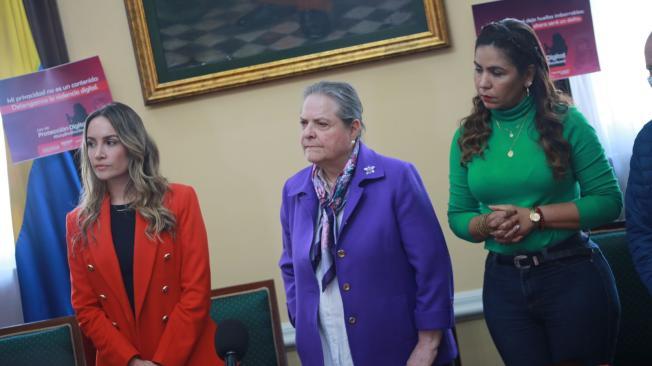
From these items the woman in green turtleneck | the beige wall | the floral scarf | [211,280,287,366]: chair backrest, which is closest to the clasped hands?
the woman in green turtleneck

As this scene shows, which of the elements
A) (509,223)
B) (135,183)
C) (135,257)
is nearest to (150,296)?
(135,257)

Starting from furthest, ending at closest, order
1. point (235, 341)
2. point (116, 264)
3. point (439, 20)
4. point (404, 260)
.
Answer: point (439, 20), point (116, 264), point (404, 260), point (235, 341)

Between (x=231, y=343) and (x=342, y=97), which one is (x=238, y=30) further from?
(x=231, y=343)

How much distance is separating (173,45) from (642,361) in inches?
107

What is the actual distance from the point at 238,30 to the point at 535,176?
206 cm

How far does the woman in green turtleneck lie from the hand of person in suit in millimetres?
205

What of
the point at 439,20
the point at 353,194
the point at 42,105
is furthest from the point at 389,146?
the point at 42,105

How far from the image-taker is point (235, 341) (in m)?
1.80

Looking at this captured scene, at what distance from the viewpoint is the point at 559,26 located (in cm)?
379

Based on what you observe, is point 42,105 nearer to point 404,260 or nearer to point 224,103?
point 224,103

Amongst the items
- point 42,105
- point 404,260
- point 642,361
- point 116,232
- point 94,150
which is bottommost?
point 642,361

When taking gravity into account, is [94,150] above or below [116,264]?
above

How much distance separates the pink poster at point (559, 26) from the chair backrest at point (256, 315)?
1.63 metres

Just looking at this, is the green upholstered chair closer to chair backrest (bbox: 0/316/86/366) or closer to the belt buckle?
the belt buckle
